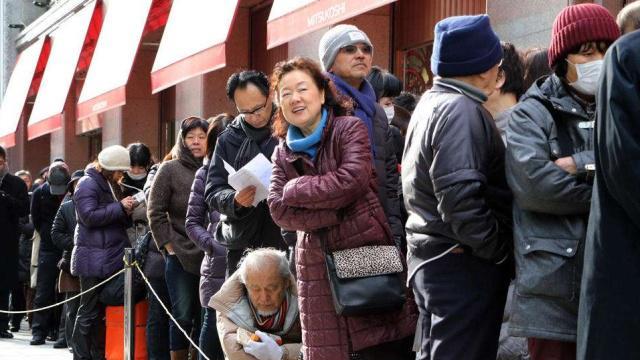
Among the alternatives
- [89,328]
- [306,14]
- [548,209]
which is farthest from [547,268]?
[89,328]

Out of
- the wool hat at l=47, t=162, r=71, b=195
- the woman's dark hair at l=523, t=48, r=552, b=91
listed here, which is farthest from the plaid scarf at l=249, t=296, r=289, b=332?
the wool hat at l=47, t=162, r=71, b=195

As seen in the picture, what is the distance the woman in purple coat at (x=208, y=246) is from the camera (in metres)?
7.27

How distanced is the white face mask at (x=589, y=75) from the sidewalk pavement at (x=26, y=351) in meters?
8.50

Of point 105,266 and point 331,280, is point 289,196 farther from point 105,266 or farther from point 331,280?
point 105,266

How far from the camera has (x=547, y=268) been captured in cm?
404

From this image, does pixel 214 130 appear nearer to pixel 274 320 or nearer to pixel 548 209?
pixel 274 320

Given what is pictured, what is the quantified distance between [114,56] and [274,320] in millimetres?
9977

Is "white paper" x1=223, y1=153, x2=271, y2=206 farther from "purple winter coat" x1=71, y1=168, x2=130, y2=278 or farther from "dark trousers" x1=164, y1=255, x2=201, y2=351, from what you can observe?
"purple winter coat" x1=71, y1=168, x2=130, y2=278

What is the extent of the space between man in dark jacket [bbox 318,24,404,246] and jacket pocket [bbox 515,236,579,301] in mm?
1336

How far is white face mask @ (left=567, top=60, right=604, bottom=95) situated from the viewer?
13.8ft

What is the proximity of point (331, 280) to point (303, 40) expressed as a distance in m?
7.06

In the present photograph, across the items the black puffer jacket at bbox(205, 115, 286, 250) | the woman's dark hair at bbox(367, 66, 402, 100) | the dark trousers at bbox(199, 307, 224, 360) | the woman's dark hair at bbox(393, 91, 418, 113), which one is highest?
the woman's dark hair at bbox(367, 66, 402, 100)

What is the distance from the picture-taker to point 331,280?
5.03 metres

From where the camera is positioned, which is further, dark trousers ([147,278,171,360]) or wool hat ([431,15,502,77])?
dark trousers ([147,278,171,360])
